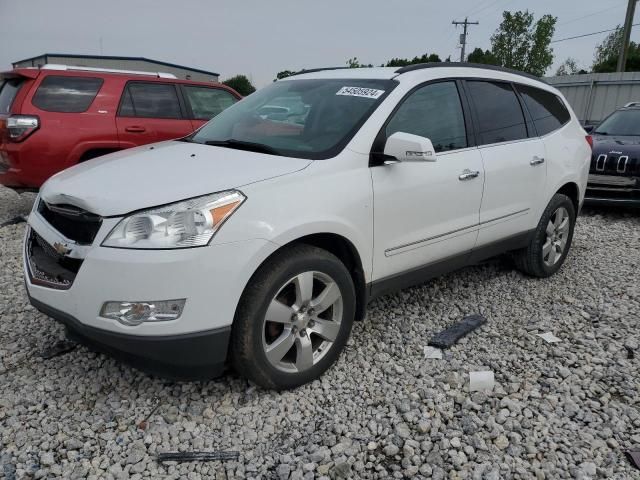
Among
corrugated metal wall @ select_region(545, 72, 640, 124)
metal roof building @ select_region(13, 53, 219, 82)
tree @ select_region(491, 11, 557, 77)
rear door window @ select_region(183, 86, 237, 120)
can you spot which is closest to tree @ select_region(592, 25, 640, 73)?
tree @ select_region(491, 11, 557, 77)

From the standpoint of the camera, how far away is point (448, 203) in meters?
3.43

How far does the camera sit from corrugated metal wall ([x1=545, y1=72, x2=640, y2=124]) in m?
17.2

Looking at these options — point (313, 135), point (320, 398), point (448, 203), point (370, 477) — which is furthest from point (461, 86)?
point (370, 477)

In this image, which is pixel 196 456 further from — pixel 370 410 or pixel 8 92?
pixel 8 92

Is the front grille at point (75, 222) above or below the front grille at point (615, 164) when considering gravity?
above

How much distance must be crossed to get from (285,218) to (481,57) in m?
46.6

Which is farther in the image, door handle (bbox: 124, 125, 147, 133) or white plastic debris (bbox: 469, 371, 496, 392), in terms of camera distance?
door handle (bbox: 124, 125, 147, 133)

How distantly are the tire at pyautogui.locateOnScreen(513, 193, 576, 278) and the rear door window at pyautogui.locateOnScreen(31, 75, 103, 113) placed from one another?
5063 mm

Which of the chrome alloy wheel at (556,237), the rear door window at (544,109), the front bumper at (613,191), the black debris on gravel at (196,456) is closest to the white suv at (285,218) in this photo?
the rear door window at (544,109)

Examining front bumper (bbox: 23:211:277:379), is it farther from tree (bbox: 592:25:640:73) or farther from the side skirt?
tree (bbox: 592:25:640:73)

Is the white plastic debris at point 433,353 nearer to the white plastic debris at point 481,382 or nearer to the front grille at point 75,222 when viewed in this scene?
the white plastic debris at point 481,382

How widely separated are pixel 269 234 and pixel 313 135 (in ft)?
3.00

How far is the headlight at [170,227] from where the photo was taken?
2332mm

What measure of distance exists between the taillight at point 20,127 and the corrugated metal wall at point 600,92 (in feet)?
56.3
